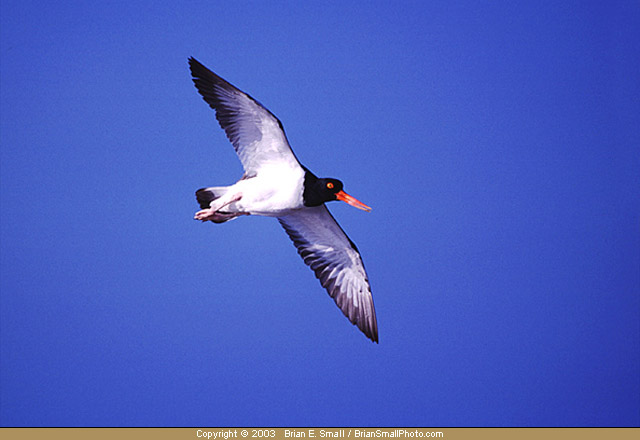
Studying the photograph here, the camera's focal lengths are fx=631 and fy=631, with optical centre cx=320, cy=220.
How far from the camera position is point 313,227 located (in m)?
3.53

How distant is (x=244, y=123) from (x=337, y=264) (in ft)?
3.24

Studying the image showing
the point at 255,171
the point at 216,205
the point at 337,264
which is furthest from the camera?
the point at 337,264

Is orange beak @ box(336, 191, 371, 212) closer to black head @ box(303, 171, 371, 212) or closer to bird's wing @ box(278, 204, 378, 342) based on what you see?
Result: black head @ box(303, 171, 371, 212)

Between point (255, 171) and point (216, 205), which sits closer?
point (216, 205)

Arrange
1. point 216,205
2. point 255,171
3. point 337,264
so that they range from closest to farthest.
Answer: point 216,205, point 255,171, point 337,264

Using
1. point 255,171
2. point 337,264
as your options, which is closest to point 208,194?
point 255,171

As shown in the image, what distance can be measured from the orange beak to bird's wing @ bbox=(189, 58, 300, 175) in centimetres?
26

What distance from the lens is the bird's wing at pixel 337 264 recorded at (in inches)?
138

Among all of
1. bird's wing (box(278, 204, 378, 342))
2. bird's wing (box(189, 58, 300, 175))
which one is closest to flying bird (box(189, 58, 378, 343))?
bird's wing (box(189, 58, 300, 175))

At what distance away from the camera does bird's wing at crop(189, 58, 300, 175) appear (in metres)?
3.04

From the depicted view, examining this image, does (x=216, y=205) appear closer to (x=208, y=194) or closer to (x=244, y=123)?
(x=208, y=194)

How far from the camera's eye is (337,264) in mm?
3586
